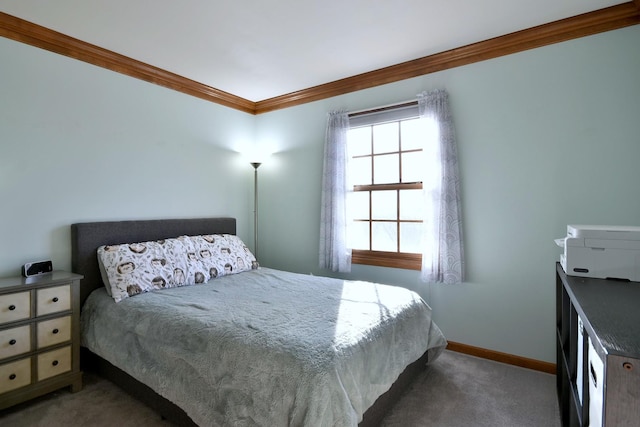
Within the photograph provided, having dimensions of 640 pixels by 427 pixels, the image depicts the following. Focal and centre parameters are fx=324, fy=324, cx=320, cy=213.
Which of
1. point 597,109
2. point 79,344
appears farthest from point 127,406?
point 597,109

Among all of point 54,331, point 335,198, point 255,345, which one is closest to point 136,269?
point 54,331

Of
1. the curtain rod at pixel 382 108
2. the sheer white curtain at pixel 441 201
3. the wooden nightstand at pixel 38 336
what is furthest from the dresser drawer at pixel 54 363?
the curtain rod at pixel 382 108

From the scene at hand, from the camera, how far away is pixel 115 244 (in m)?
2.78

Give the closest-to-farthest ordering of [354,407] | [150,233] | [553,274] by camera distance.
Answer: [354,407] < [553,274] < [150,233]

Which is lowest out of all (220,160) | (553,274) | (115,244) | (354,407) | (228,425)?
(228,425)

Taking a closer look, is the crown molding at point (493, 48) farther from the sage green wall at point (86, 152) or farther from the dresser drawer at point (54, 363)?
the dresser drawer at point (54, 363)

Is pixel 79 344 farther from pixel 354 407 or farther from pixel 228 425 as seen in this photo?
pixel 354 407

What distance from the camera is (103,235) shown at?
8.90 feet

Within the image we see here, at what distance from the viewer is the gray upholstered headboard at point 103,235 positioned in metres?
2.58

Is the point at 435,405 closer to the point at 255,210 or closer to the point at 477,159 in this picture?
the point at 477,159

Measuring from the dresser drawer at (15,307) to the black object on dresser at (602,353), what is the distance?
2886 mm

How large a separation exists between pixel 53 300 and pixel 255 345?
5.28 ft

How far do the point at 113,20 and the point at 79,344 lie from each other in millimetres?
2332

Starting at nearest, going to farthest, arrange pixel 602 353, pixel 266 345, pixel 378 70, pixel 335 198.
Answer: pixel 602 353 < pixel 266 345 < pixel 378 70 < pixel 335 198
